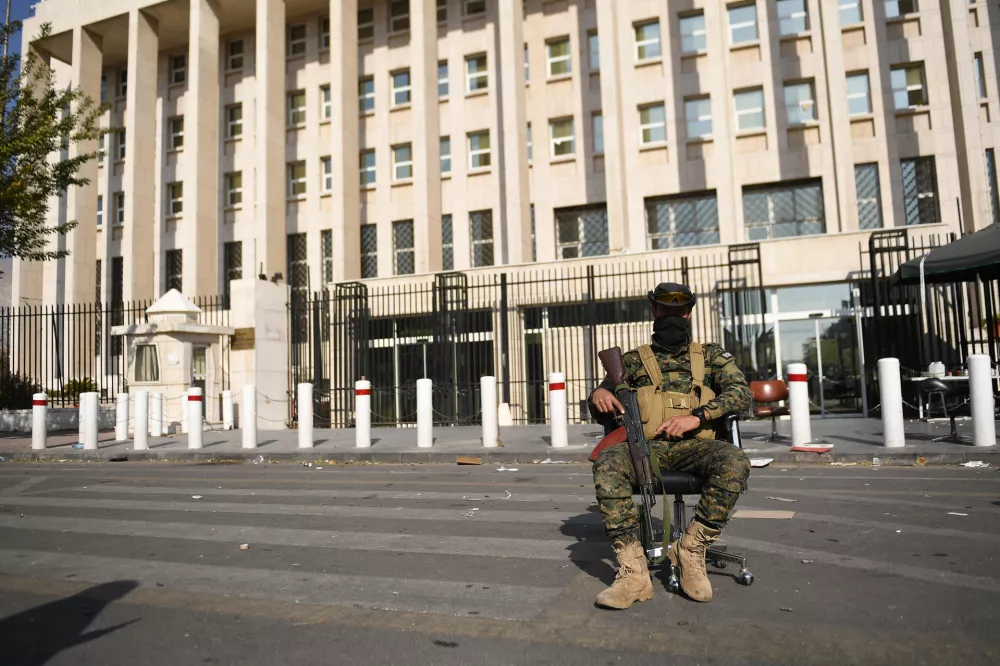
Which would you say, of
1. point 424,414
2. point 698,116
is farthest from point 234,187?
point 424,414

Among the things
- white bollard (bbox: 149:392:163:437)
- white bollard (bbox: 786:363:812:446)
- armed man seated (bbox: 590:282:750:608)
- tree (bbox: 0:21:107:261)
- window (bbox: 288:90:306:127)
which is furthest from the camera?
window (bbox: 288:90:306:127)

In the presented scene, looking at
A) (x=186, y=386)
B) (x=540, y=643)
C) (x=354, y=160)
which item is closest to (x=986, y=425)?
(x=540, y=643)

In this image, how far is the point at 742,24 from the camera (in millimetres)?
26484

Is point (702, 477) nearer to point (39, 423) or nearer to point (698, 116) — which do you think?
point (39, 423)

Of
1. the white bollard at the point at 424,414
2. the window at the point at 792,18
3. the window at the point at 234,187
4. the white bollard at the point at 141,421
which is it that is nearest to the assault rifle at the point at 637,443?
the white bollard at the point at 424,414

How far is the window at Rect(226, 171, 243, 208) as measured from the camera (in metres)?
33.0

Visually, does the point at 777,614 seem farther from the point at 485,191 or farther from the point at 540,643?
the point at 485,191

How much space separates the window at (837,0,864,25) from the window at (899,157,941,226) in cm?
504

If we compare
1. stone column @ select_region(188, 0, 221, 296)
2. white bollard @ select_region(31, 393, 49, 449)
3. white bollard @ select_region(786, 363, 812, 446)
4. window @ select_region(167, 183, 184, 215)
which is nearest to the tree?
white bollard @ select_region(31, 393, 49, 449)

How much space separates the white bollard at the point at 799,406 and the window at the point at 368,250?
2130 cm

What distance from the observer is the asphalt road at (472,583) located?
10.2ft

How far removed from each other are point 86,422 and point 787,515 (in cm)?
1330

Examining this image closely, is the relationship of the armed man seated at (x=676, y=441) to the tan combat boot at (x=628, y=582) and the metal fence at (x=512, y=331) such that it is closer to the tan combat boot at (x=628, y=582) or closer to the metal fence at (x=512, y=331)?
the tan combat boot at (x=628, y=582)

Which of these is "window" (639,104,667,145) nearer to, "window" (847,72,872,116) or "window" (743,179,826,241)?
"window" (743,179,826,241)
